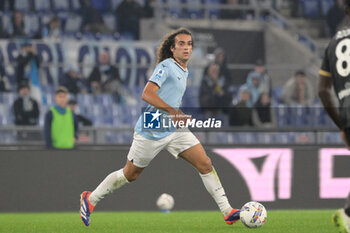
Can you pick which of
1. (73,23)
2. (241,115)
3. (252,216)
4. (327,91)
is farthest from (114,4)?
(327,91)

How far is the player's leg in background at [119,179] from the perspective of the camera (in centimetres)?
902

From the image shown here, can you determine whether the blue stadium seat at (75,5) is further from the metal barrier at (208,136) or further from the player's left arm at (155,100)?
the player's left arm at (155,100)

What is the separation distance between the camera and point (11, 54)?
17.7m

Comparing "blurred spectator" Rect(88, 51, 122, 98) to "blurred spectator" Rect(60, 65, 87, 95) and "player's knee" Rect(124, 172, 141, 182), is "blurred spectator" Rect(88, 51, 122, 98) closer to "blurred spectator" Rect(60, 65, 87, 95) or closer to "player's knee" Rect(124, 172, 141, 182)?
"blurred spectator" Rect(60, 65, 87, 95)

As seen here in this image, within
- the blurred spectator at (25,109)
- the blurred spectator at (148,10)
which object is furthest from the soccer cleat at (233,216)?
the blurred spectator at (148,10)

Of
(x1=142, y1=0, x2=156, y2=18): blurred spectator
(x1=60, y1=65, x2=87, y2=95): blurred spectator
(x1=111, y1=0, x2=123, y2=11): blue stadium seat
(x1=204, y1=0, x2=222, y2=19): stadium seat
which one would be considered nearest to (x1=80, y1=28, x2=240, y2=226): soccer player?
(x1=60, y1=65, x2=87, y2=95): blurred spectator

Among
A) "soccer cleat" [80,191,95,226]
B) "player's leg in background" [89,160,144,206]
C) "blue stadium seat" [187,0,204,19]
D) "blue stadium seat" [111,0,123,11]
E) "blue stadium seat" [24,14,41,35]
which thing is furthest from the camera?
"blue stadium seat" [111,0,123,11]

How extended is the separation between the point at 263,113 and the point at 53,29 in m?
6.33

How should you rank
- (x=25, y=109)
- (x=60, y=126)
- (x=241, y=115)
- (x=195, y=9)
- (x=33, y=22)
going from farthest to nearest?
(x=195, y=9), (x=33, y=22), (x=241, y=115), (x=25, y=109), (x=60, y=126)

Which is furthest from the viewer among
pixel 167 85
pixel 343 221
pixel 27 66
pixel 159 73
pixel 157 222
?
pixel 27 66

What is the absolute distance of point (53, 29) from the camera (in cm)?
1925

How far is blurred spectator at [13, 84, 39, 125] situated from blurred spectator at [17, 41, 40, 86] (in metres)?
1.97

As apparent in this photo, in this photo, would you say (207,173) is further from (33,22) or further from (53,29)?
(33,22)

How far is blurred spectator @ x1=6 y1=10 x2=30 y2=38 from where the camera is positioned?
18766 millimetres
